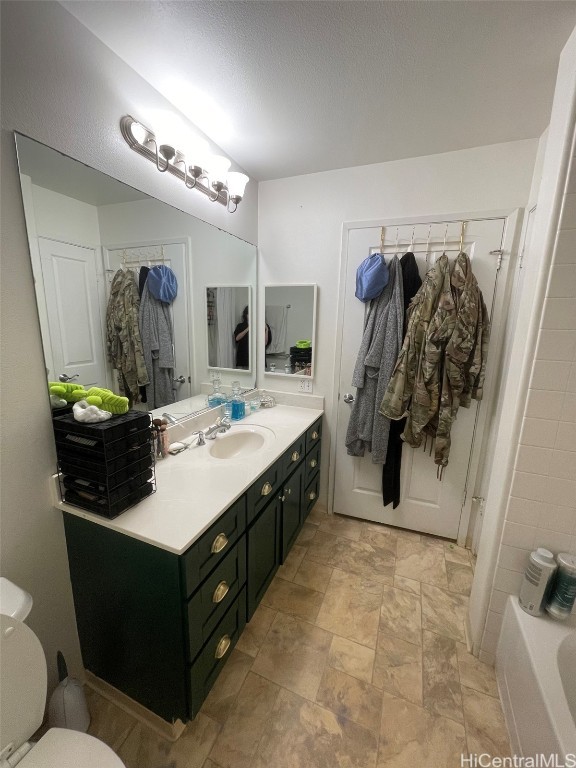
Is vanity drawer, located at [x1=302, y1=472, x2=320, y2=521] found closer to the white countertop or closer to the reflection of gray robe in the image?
the white countertop

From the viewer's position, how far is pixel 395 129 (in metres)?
1.47

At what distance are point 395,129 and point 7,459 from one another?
2128mm

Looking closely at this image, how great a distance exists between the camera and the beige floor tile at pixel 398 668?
1194 mm

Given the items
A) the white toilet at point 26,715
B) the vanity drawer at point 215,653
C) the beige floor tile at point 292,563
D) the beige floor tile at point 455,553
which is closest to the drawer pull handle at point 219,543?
the vanity drawer at point 215,653

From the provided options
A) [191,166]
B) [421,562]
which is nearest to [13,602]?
[191,166]

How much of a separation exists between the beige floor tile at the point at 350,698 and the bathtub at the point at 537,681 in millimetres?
466

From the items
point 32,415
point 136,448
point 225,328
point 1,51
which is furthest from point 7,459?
point 225,328

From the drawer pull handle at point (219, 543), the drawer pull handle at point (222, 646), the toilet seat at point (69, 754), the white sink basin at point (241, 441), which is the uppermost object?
the white sink basin at point (241, 441)

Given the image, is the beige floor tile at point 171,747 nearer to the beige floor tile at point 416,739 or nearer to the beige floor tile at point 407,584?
the beige floor tile at point 416,739

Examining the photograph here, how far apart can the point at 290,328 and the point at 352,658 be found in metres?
1.85

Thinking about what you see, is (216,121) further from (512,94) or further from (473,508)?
(473,508)

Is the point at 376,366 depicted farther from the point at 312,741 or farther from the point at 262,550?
the point at 312,741

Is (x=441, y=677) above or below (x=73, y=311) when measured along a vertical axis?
below

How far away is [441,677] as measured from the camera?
49.1 inches
